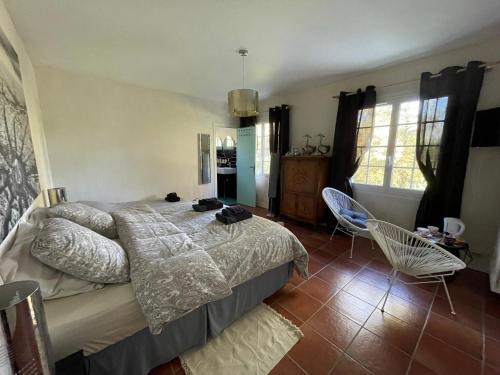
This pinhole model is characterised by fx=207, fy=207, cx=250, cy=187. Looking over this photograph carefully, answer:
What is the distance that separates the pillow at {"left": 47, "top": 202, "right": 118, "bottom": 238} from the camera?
1677mm

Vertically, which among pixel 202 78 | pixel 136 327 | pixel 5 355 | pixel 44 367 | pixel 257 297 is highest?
pixel 202 78

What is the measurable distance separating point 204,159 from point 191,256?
333cm

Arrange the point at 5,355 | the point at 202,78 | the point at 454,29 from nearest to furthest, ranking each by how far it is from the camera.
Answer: the point at 5,355 → the point at 454,29 → the point at 202,78

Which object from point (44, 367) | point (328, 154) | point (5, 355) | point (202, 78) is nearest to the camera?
point (5, 355)

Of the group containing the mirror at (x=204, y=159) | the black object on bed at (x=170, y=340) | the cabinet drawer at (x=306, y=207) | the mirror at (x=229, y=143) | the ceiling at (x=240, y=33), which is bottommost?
the black object on bed at (x=170, y=340)

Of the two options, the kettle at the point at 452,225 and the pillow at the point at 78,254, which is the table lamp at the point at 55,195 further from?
the kettle at the point at 452,225

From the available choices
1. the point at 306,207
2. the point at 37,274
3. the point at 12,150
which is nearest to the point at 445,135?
the point at 306,207

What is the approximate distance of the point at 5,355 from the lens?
623 mm

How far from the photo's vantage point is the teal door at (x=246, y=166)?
479 centimetres

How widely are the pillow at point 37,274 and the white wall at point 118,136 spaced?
7.70 feet

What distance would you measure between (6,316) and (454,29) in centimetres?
353

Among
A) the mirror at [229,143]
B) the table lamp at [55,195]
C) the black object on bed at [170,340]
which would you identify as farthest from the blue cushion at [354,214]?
the mirror at [229,143]

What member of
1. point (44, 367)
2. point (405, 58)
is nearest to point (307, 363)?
point (44, 367)

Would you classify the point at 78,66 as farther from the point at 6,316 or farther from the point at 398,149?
the point at 398,149
